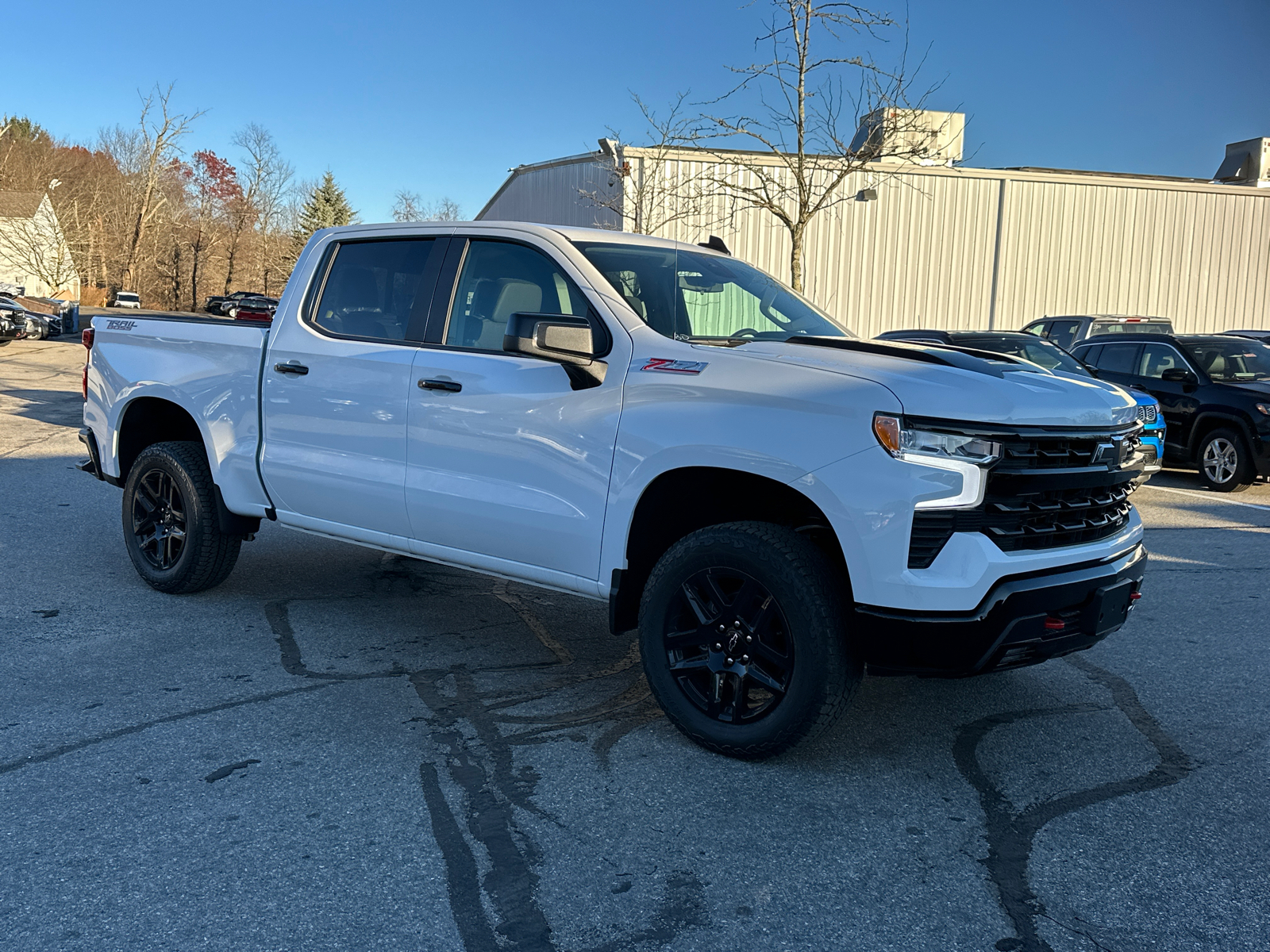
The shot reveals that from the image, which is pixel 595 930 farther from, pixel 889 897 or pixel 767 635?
pixel 767 635

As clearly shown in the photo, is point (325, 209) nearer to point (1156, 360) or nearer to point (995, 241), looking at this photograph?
point (995, 241)

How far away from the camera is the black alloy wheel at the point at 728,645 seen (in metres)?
3.77

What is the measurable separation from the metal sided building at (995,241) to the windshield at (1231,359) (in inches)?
551

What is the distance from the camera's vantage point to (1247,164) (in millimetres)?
34312

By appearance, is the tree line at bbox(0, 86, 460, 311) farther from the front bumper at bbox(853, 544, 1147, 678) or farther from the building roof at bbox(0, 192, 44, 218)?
the front bumper at bbox(853, 544, 1147, 678)

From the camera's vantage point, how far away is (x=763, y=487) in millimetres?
3953

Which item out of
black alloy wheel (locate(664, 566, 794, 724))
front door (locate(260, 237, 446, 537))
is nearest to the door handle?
front door (locate(260, 237, 446, 537))

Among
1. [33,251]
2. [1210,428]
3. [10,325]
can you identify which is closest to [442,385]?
[1210,428]

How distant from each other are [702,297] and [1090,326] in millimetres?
15794

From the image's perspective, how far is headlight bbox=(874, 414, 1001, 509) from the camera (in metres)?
3.41

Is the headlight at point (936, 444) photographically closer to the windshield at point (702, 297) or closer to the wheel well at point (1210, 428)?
the windshield at point (702, 297)

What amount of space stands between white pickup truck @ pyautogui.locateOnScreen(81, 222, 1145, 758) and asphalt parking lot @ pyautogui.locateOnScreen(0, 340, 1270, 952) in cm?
48

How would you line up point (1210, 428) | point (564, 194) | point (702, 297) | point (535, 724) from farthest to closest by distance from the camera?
1. point (564, 194)
2. point (1210, 428)
3. point (702, 297)
4. point (535, 724)

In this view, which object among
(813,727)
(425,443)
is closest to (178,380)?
(425,443)
